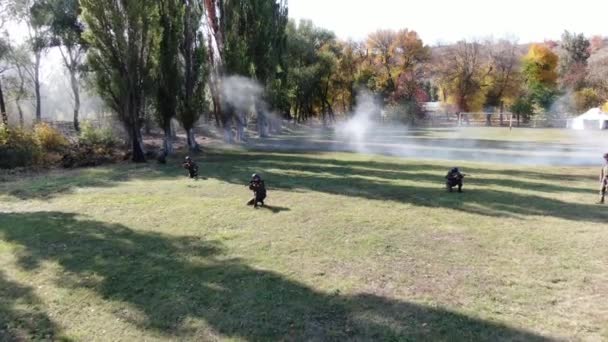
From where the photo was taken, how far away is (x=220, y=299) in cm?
711

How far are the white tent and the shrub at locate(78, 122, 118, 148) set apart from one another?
57443 millimetres

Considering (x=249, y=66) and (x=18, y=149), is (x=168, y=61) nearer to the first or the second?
(x=18, y=149)

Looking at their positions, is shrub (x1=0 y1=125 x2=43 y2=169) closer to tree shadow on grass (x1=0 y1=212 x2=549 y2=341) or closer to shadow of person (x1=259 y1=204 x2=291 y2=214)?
tree shadow on grass (x1=0 y1=212 x2=549 y2=341)

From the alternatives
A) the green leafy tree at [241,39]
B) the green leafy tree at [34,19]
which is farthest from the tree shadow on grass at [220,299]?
the green leafy tree at [34,19]

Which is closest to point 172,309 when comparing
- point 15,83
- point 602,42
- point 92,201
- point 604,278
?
point 604,278

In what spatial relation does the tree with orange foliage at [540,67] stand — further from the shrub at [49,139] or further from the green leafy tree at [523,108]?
the shrub at [49,139]

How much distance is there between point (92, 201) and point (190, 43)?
17331 millimetres

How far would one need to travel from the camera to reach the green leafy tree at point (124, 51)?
905 inches

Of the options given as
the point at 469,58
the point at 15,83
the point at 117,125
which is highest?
the point at 469,58

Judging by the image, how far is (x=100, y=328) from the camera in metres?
6.34

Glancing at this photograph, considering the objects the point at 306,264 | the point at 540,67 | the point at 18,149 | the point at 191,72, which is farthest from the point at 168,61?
the point at 540,67

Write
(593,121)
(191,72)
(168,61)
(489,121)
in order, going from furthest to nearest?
(489,121)
(593,121)
(191,72)
(168,61)

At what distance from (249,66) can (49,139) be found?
1595 cm

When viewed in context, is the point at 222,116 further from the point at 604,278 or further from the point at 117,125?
the point at 604,278
